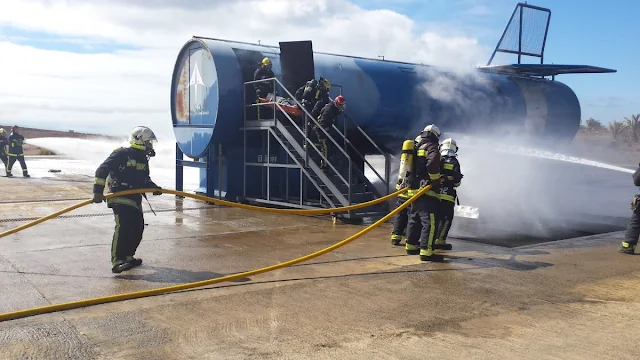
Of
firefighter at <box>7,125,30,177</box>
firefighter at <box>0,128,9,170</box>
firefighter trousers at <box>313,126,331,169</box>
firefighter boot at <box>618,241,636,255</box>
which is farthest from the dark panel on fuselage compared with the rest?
firefighter at <box>0,128,9,170</box>

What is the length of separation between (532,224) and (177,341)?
8392 mm

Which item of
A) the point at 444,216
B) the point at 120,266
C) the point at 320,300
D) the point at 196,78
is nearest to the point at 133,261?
the point at 120,266

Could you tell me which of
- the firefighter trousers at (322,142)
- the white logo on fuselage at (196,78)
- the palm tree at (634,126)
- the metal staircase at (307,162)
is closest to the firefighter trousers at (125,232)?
the metal staircase at (307,162)

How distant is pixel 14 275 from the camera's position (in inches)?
249

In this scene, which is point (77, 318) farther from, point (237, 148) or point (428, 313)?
point (237, 148)

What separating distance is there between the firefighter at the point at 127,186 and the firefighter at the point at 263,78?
5567 mm

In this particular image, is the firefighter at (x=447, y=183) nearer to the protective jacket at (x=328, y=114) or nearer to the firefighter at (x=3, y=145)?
the protective jacket at (x=328, y=114)

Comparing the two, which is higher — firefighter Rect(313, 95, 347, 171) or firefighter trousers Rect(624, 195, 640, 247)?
firefighter Rect(313, 95, 347, 171)

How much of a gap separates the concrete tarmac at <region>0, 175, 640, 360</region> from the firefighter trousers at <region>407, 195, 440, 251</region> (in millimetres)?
320

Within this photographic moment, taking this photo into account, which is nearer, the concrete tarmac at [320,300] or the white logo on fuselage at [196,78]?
the concrete tarmac at [320,300]

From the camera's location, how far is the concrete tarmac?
4.23m

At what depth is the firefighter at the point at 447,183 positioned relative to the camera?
773 cm

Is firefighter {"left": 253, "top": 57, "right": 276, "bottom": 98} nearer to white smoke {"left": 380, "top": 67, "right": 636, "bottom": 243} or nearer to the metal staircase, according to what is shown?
the metal staircase

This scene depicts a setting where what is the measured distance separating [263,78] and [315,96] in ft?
4.67
